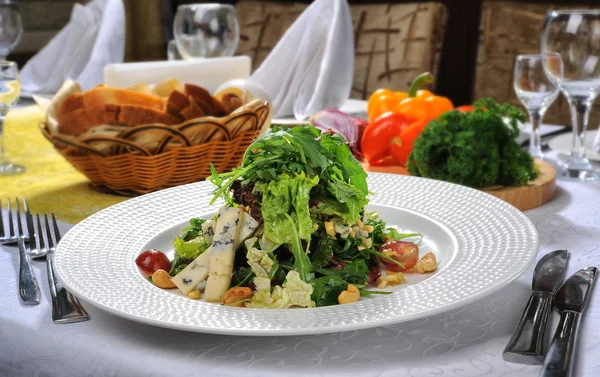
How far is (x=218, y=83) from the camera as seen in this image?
1.96m

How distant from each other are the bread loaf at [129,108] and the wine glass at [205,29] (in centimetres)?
70

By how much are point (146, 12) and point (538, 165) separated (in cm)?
401

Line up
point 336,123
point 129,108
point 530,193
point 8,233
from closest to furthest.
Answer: point 8,233 → point 530,193 → point 129,108 → point 336,123

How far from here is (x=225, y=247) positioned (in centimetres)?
92

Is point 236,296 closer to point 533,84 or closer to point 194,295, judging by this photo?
point 194,295

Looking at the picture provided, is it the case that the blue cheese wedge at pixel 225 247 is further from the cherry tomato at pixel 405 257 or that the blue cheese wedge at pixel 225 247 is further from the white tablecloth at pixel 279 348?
the cherry tomato at pixel 405 257

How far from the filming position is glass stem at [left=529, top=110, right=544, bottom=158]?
1677 millimetres

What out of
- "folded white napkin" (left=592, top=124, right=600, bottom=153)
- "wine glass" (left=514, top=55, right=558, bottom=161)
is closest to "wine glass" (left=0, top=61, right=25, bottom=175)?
"wine glass" (left=514, top=55, right=558, bottom=161)

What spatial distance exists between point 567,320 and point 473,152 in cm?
60

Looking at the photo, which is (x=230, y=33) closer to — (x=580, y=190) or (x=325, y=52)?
(x=325, y=52)

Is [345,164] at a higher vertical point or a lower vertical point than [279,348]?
higher

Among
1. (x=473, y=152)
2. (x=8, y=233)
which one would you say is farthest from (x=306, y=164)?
(x=8, y=233)

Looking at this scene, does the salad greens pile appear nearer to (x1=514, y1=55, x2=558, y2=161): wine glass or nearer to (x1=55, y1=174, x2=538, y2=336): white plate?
(x1=55, y1=174, x2=538, y2=336): white plate

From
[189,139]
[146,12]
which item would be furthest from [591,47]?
[146,12]
